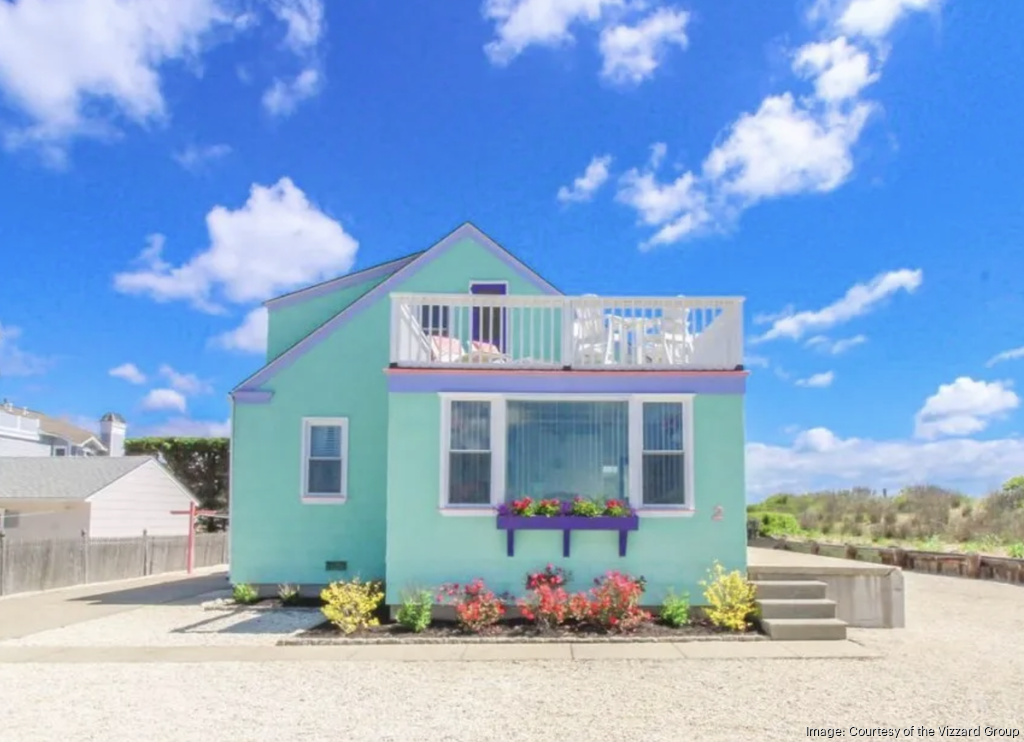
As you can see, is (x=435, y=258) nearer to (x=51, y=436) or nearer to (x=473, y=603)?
(x=473, y=603)

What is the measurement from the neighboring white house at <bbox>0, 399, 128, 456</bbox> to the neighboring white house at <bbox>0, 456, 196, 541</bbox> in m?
5.14

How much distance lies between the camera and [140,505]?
88.5 ft

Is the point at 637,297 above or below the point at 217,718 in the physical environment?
above

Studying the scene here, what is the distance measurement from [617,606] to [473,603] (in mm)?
1824

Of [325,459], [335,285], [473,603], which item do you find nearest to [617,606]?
[473,603]

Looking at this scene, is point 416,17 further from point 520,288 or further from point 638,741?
point 638,741

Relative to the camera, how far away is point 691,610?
37.1ft

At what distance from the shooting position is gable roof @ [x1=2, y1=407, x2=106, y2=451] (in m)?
35.8

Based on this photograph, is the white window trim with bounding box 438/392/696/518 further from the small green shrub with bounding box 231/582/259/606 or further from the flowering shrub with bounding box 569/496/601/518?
the small green shrub with bounding box 231/582/259/606

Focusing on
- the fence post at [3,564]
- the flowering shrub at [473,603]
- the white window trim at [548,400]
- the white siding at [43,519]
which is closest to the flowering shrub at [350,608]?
the flowering shrub at [473,603]

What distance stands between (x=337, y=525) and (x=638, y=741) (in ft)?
30.3

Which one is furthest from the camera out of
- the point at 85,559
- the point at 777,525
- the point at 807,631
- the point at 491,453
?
the point at 777,525

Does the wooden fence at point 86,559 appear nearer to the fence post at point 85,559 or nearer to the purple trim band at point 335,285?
the fence post at point 85,559

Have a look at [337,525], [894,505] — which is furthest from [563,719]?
[894,505]
